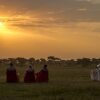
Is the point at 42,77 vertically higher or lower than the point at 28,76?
lower

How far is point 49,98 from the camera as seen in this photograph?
29266mm

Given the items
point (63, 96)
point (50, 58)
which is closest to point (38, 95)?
point (63, 96)

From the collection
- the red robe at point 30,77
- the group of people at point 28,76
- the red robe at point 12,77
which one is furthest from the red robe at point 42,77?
the red robe at point 12,77

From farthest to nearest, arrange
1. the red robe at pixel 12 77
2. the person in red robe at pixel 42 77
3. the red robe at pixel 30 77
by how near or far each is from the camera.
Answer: the person in red robe at pixel 42 77
the red robe at pixel 30 77
the red robe at pixel 12 77

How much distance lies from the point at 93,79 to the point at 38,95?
681 inches

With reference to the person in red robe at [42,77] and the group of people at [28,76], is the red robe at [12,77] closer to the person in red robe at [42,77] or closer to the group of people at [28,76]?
the group of people at [28,76]

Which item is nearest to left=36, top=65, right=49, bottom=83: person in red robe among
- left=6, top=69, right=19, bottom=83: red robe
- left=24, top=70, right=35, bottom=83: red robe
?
left=24, top=70, right=35, bottom=83: red robe

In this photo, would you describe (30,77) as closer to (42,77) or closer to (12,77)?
(42,77)

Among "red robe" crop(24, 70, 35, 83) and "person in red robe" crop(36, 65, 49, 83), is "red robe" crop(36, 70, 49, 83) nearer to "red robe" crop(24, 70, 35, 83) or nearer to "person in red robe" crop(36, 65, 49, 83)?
"person in red robe" crop(36, 65, 49, 83)

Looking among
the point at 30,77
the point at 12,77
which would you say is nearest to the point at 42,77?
the point at 30,77

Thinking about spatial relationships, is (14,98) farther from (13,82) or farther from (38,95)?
(13,82)

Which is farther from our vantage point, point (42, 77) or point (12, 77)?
point (42, 77)

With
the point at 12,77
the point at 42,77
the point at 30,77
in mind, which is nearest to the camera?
the point at 12,77

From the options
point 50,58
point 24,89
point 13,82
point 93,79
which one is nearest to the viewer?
point 24,89
